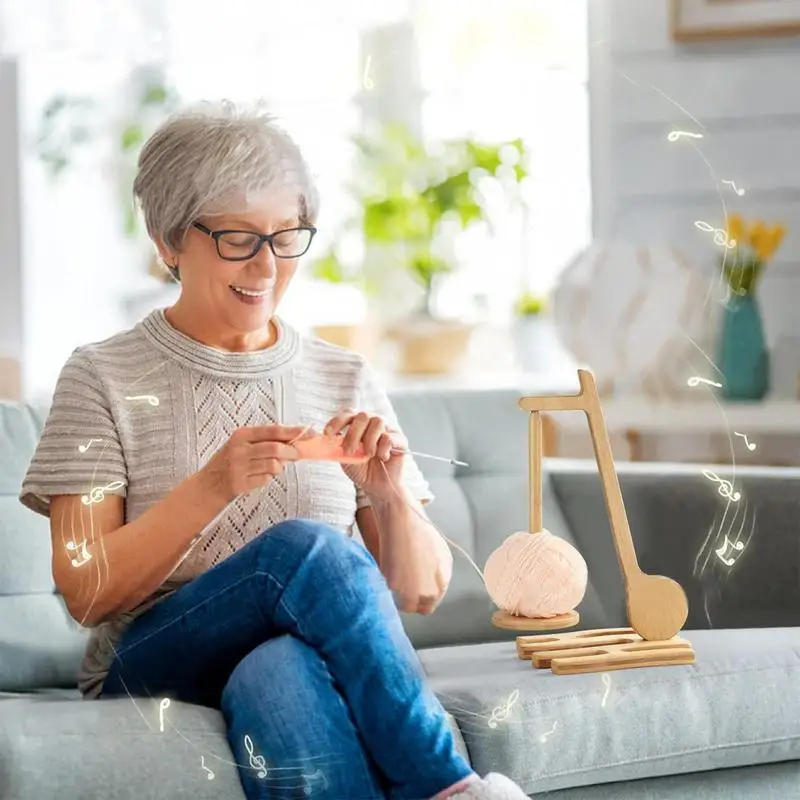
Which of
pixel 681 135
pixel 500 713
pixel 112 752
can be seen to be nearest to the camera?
pixel 112 752

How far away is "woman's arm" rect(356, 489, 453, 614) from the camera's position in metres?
1.10

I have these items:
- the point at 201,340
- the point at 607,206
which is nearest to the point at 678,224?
the point at 607,206

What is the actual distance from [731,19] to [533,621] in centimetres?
61

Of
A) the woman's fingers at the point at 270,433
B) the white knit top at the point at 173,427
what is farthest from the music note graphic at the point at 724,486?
the woman's fingers at the point at 270,433

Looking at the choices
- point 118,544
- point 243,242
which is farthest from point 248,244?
point 118,544

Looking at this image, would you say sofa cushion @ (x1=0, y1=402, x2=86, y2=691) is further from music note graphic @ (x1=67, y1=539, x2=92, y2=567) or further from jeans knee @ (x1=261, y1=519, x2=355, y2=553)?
jeans knee @ (x1=261, y1=519, x2=355, y2=553)

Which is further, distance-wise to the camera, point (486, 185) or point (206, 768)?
point (486, 185)

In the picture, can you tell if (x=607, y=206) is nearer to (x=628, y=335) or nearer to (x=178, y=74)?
(x=628, y=335)

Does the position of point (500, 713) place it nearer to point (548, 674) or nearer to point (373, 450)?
point (548, 674)

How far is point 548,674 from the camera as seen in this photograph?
1.17m

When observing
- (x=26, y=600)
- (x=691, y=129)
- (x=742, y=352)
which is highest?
(x=691, y=129)

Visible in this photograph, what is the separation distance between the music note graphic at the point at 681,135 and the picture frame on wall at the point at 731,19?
0.30 feet

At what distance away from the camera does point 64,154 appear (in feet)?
4.20

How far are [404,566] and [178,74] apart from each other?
1.58ft
